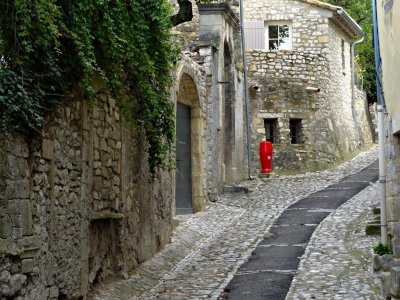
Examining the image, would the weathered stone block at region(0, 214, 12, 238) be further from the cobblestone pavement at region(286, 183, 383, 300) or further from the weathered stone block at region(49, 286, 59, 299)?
the cobblestone pavement at region(286, 183, 383, 300)

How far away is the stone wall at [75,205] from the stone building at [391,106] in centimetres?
347

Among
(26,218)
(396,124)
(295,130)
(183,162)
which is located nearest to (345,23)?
(295,130)

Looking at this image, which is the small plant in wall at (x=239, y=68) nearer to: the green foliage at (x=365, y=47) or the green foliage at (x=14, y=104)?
the green foliage at (x=365, y=47)

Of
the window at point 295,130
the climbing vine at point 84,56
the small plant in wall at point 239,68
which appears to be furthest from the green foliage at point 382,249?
the window at point 295,130

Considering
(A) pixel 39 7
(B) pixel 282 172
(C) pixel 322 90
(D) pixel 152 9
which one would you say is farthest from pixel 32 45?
(C) pixel 322 90

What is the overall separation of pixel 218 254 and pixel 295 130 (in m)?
14.1

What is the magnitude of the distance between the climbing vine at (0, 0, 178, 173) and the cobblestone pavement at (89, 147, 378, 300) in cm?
164

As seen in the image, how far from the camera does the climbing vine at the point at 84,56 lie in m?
6.26

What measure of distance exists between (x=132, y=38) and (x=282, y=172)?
15.0m

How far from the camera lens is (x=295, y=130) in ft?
81.6

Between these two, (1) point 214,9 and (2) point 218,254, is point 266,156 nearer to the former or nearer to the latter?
(1) point 214,9

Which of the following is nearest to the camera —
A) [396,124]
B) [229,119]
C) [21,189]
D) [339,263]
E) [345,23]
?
[21,189]

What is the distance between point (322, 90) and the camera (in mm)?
24938

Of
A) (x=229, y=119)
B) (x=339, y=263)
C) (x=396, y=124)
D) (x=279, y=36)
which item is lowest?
(x=339, y=263)
